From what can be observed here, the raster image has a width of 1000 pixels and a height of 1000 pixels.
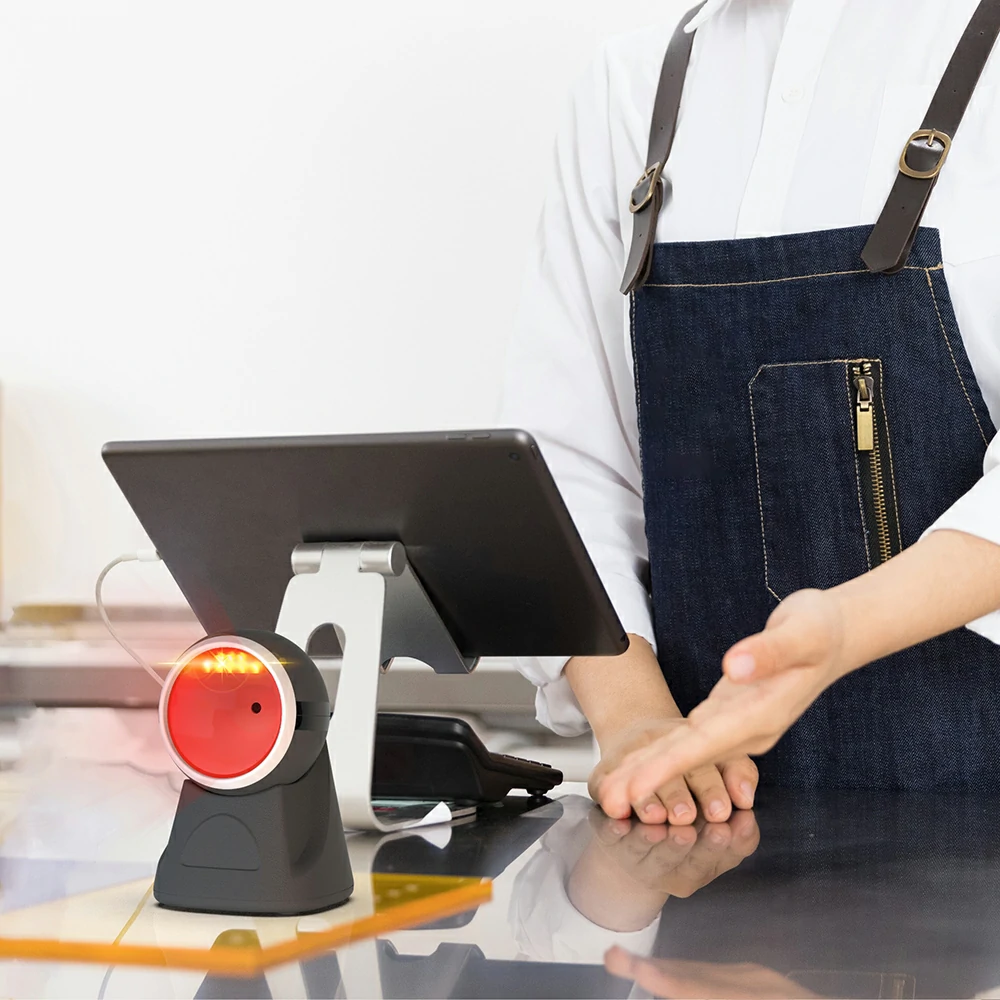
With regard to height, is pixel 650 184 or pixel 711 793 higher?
pixel 650 184

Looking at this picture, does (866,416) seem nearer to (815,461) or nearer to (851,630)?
(815,461)

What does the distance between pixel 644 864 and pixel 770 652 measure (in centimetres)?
19

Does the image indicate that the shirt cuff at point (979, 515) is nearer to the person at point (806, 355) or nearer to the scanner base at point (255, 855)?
the person at point (806, 355)

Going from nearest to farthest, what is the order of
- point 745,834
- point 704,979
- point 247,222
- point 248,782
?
1. point 704,979
2. point 248,782
3. point 745,834
4. point 247,222

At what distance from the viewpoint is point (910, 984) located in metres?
0.46

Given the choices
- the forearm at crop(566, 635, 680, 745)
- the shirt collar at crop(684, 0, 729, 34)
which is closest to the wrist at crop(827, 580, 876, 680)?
the forearm at crop(566, 635, 680, 745)

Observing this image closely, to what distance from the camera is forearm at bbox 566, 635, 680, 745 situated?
1.06 meters

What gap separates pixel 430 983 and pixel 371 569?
13.5 inches

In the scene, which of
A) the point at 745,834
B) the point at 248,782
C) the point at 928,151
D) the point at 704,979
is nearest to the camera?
the point at 704,979

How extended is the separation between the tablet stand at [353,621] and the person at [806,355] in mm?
280

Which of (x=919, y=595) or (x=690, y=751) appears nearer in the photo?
(x=690, y=751)

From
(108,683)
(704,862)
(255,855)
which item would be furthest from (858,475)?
(108,683)

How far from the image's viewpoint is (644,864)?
721 mm

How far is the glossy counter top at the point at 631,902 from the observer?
467mm
